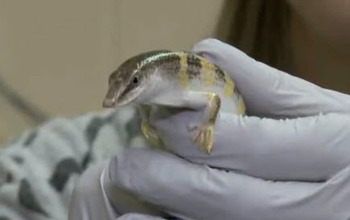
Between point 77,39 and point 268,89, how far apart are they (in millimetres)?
455

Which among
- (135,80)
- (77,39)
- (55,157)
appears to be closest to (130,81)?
(135,80)

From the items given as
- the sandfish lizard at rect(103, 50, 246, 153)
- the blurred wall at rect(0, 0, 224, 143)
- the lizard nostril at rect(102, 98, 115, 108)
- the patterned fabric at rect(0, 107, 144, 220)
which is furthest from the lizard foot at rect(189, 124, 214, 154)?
the blurred wall at rect(0, 0, 224, 143)

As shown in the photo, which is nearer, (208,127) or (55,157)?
(208,127)

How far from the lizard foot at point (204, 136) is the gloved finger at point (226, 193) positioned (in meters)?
0.02

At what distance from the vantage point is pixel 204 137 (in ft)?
2.20

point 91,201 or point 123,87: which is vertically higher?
point 123,87

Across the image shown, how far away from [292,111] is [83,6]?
45 centimetres

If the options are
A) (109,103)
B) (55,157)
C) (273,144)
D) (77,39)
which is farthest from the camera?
(77,39)

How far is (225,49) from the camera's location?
2.34 feet

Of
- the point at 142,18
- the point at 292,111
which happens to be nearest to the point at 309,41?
the point at 142,18

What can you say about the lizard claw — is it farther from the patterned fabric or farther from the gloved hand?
the patterned fabric

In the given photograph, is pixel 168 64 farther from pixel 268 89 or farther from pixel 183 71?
pixel 268 89

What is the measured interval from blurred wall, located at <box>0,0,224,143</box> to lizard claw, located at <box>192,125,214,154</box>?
0.47m

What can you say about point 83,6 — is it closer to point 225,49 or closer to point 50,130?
point 50,130
